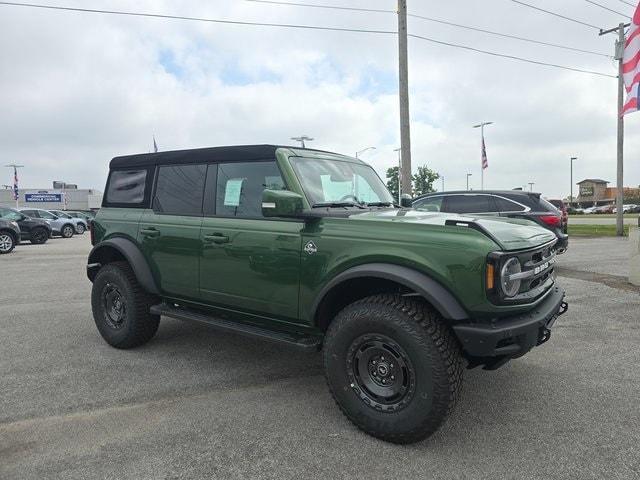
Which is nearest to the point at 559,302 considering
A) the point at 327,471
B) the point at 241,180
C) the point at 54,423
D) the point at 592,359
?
the point at 592,359

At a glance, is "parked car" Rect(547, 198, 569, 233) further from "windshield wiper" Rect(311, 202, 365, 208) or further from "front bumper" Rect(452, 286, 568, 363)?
"front bumper" Rect(452, 286, 568, 363)

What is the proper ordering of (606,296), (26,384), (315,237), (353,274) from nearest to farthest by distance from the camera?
(353,274) < (315,237) < (26,384) < (606,296)

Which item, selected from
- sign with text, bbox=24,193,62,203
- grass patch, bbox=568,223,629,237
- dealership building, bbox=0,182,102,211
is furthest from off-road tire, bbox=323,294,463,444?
sign with text, bbox=24,193,62,203

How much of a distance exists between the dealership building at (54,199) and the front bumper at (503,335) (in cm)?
7106

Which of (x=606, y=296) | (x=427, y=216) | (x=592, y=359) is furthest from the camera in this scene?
(x=606, y=296)

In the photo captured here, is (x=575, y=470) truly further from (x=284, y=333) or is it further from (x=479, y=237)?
(x=284, y=333)

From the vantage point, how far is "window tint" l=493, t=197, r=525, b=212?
9.00 m

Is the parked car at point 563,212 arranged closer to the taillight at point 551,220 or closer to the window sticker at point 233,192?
the taillight at point 551,220

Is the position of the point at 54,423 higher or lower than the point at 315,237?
lower

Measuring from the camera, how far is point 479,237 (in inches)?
108

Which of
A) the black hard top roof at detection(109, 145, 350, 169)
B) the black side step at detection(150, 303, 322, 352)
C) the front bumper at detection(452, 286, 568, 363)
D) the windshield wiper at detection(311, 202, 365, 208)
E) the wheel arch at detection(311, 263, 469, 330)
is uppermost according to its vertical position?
the black hard top roof at detection(109, 145, 350, 169)

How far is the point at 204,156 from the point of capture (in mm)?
4141

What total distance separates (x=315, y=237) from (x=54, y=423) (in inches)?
85.7

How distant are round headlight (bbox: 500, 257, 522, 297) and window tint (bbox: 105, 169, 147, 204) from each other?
349 cm
